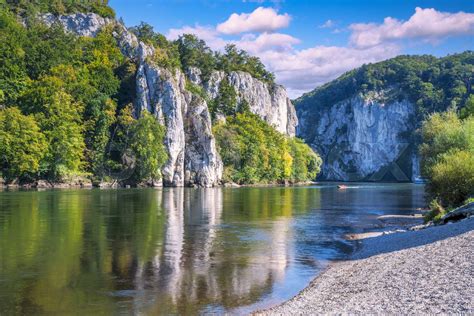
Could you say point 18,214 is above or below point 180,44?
below

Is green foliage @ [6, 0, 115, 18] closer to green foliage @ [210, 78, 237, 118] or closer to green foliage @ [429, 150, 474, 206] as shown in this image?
green foliage @ [210, 78, 237, 118]

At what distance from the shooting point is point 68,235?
35.0m

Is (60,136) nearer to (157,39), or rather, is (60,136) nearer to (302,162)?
(157,39)

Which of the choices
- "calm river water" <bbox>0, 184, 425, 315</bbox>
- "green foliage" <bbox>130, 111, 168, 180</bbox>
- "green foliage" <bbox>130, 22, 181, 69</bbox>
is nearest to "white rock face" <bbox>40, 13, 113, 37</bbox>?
"green foliage" <bbox>130, 22, 181, 69</bbox>

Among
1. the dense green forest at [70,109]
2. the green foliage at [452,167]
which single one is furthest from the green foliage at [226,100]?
the green foliage at [452,167]

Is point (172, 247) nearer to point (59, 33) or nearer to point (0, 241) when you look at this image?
point (0, 241)

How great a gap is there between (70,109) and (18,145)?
16925 millimetres

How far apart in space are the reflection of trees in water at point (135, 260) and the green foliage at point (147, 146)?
68.4 m

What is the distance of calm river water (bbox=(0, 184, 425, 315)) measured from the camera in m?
19.4

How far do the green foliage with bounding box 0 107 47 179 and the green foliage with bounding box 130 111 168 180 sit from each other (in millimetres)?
23252

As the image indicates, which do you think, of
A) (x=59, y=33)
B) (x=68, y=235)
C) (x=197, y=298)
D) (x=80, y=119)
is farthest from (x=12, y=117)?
(x=197, y=298)

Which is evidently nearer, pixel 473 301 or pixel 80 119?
pixel 473 301

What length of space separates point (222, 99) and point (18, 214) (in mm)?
132456

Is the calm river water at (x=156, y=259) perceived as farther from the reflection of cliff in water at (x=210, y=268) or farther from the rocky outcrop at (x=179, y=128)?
the rocky outcrop at (x=179, y=128)
